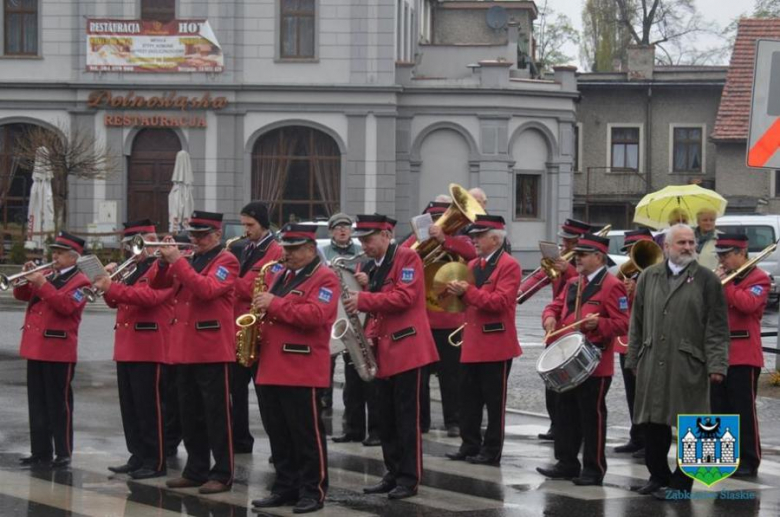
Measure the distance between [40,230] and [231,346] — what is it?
27.6 m

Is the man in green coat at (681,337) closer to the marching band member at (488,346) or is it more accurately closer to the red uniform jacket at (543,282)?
the marching band member at (488,346)

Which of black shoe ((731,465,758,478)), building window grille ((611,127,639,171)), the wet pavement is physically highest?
building window grille ((611,127,639,171))

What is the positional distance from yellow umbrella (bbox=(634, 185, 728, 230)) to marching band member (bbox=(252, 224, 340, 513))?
16.0 ft

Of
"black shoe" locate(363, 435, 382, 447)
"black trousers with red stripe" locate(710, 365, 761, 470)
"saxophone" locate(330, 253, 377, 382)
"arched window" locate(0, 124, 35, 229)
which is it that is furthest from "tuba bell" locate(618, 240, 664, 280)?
"arched window" locate(0, 124, 35, 229)

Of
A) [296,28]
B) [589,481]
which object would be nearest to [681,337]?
[589,481]

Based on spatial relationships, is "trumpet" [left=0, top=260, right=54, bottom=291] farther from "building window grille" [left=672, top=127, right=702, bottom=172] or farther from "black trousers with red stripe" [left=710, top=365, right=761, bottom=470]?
"building window grille" [left=672, top=127, right=702, bottom=172]

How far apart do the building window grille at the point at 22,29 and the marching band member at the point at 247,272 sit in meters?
31.9

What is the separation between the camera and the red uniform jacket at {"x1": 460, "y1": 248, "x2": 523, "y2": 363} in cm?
1246

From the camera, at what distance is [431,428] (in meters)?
14.6

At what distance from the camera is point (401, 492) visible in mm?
10938

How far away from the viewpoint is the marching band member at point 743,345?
467 inches

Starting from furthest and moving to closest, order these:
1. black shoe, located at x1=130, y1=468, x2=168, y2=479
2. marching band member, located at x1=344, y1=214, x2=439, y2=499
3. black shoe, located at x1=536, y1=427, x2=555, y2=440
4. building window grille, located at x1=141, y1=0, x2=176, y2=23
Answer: building window grille, located at x1=141, y1=0, x2=176, y2=23 < black shoe, located at x1=536, y1=427, x2=555, y2=440 < black shoe, located at x1=130, y1=468, x2=168, y2=479 < marching band member, located at x1=344, y1=214, x2=439, y2=499

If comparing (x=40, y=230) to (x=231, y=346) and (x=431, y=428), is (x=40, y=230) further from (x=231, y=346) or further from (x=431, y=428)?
(x=231, y=346)

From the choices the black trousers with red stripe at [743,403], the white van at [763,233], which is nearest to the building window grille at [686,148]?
the white van at [763,233]
